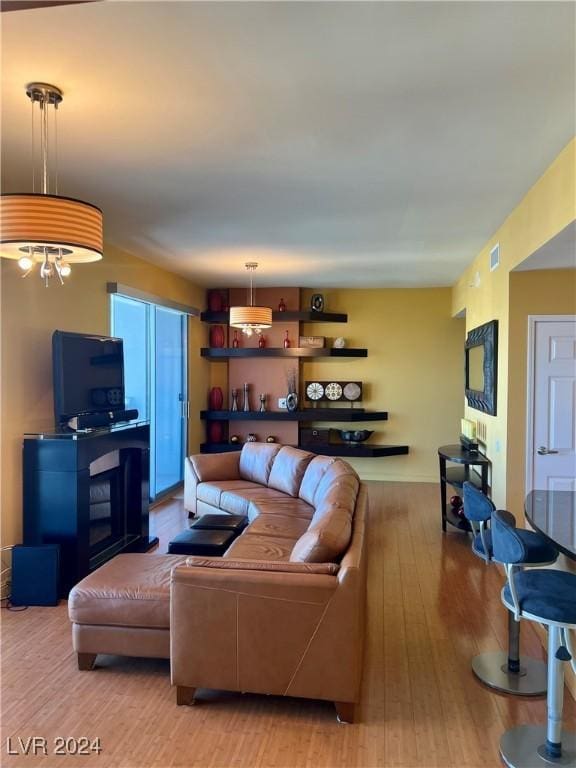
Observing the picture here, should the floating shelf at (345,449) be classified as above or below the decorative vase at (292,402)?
below

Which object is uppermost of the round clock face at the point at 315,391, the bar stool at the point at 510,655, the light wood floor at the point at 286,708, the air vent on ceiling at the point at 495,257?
the air vent on ceiling at the point at 495,257

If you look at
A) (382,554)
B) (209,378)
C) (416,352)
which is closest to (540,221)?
(382,554)

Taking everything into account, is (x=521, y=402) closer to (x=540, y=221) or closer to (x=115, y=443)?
(x=540, y=221)

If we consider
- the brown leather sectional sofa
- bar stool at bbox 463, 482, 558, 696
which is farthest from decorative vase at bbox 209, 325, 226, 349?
bar stool at bbox 463, 482, 558, 696

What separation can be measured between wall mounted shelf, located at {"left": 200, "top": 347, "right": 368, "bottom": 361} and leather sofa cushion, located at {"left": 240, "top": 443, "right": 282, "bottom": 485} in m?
2.15

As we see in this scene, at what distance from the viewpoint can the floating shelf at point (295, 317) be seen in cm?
794

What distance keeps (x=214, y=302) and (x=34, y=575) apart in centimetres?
509

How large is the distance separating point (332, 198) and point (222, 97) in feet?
5.13

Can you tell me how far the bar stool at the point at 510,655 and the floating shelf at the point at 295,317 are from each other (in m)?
5.16

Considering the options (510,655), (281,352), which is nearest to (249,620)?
(510,655)

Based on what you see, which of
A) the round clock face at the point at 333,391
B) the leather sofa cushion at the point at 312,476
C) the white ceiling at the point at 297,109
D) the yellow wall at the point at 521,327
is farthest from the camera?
the round clock face at the point at 333,391

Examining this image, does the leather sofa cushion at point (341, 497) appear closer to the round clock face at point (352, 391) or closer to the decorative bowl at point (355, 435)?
the decorative bowl at point (355, 435)

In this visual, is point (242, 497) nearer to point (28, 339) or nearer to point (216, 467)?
point (216, 467)

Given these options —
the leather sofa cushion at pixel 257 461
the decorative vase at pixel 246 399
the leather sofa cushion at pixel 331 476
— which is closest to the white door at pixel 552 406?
the leather sofa cushion at pixel 331 476
